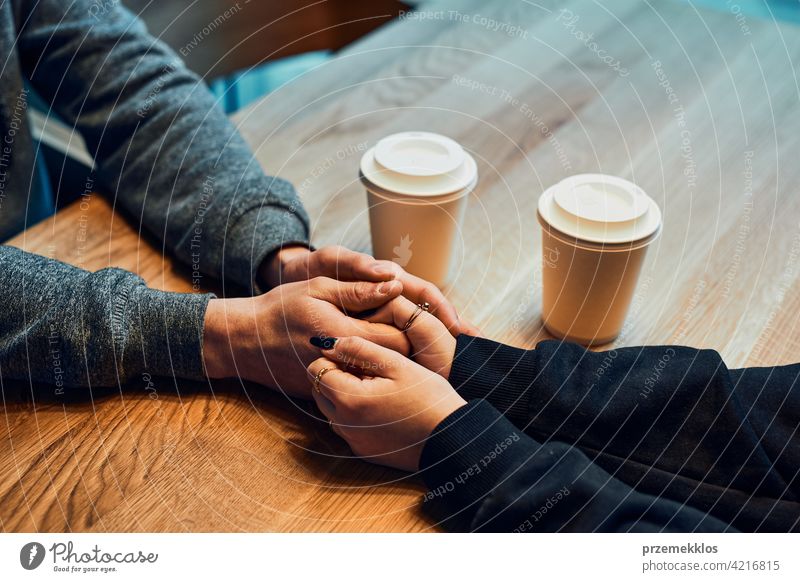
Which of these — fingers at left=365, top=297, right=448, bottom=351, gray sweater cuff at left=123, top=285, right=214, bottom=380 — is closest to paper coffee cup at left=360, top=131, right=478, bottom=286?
fingers at left=365, top=297, right=448, bottom=351

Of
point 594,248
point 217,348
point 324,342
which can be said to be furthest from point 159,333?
point 594,248

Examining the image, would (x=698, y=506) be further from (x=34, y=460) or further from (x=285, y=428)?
(x=34, y=460)

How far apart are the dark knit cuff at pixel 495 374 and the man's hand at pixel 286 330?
0.06 meters

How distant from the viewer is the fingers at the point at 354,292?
0.66 meters

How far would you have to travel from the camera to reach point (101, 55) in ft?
2.86

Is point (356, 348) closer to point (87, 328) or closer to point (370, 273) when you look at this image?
point (370, 273)

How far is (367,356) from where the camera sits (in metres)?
0.61

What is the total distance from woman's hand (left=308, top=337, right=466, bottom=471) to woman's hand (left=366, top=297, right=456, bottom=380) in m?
0.04

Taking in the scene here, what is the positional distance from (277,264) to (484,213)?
28 centimetres

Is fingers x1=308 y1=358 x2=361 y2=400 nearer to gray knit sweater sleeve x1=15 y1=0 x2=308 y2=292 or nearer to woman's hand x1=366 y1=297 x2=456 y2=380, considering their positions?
woman's hand x1=366 y1=297 x2=456 y2=380

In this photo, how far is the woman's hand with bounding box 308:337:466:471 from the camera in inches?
23.0

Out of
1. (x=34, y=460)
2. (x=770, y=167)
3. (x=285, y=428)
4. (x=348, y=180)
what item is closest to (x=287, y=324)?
(x=285, y=428)
